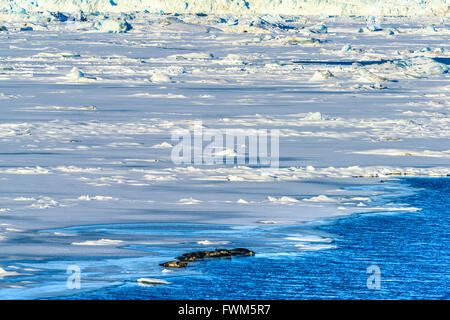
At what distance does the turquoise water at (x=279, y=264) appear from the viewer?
18.2ft

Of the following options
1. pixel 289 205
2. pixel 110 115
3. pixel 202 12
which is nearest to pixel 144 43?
pixel 110 115

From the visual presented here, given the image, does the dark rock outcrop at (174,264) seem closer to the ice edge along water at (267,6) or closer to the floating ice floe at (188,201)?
the floating ice floe at (188,201)

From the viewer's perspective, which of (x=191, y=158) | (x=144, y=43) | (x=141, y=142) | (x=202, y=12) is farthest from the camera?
(x=202, y=12)

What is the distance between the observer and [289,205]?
27.5 ft

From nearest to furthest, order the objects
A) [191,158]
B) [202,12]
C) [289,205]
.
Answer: [289,205]
[191,158]
[202,12]

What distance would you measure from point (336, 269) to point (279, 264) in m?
0.39

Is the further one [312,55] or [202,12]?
[202,12]

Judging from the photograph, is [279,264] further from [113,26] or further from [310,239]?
[113,26]

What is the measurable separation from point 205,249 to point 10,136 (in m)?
6.74

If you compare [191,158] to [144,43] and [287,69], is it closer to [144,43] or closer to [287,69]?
[287,69]

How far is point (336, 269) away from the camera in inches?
241

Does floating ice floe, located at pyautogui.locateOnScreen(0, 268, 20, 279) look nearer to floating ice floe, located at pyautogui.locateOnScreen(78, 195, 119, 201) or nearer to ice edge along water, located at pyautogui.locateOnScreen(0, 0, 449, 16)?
floating ice floe, located at pyautogui.locateOnScreen(78, 195, 119, 201)

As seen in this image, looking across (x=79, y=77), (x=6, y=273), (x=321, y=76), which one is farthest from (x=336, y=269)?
(x=321, y=76)

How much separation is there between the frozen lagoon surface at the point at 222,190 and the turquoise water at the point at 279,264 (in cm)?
2
